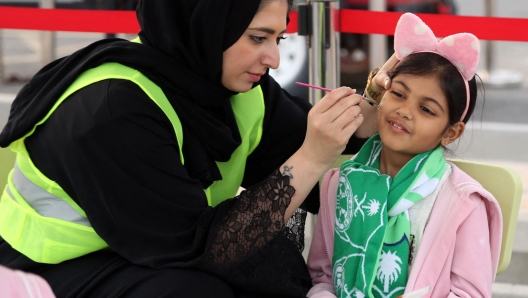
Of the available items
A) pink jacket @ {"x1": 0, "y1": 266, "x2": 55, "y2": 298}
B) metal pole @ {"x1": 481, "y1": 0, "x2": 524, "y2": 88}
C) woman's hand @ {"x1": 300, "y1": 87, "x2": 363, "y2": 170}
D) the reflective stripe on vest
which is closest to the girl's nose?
woman's hand @ {"x1": 300, "y1": 87, "x2": 363, "y2": 170}

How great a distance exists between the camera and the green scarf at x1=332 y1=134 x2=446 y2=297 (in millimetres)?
1986

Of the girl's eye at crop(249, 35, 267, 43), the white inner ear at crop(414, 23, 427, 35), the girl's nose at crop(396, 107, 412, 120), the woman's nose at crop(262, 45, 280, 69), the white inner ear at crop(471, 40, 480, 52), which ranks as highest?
the white inner ear at crop(414, 23, 427, 35)

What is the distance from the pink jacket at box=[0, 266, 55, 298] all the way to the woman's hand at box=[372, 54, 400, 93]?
107 cm

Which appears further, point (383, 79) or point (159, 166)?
point (383, 79)

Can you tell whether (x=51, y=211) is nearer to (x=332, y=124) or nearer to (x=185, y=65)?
(x=185, y=65)

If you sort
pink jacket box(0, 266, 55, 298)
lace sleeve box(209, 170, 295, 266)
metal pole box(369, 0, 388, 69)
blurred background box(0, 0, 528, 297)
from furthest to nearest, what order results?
1. metal pole box(369, 0, 388, 69)
2. blurred background box(0, 0, 528, 297)
3. lace sleeve box(209, 170, 295, 266)
4. pink jacket box(0, 266, 55, 298)

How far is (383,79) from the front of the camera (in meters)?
2.08

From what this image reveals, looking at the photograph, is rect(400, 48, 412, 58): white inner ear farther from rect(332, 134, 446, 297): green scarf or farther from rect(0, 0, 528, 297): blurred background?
rect(0, 0, 528, 297): blurred background

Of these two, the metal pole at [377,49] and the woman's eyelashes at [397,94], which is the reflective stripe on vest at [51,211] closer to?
the woman's eyelashes at [397,94]

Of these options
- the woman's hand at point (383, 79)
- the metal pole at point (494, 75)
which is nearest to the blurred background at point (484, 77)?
the metal pole at point (494, 75)

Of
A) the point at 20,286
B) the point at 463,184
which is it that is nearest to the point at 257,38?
the point at 463,184

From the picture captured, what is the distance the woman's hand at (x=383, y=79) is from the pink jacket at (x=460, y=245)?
308mm

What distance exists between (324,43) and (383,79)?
3.23 ft

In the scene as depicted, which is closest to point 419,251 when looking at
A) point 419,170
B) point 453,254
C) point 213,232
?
point 453,254
